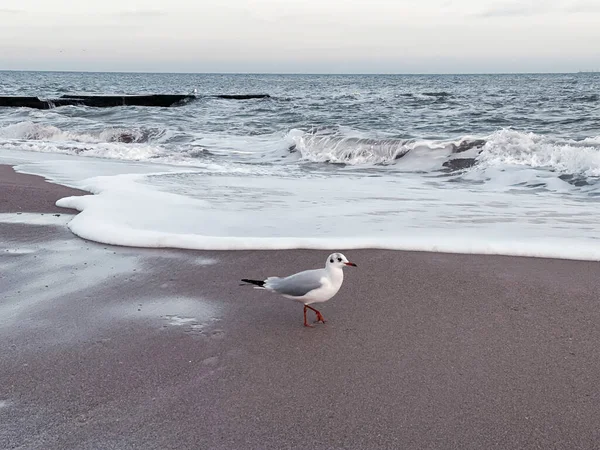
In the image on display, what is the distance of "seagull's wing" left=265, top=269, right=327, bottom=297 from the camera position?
347 cm

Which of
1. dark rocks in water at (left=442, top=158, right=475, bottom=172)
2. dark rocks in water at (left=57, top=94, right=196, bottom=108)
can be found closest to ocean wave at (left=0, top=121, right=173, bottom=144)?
dark rocks in water at (left=442, top=158, right=475, bottom=172)

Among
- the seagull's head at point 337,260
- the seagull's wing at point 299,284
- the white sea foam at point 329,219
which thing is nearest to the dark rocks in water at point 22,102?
the white sea foam at point 329,219

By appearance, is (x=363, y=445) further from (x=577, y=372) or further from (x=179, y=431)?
(x=577, y=372)

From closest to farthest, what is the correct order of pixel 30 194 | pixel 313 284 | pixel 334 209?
pixel 313 284, pixel 334 209, pixel 30 194

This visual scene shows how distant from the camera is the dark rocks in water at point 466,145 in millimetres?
12869

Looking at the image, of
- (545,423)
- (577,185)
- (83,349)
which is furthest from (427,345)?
(577,185)

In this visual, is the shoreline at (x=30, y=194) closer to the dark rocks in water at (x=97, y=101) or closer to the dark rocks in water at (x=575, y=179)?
the dark rocks in water at (x=575, y=179)

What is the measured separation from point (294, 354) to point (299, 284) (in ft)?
1.37

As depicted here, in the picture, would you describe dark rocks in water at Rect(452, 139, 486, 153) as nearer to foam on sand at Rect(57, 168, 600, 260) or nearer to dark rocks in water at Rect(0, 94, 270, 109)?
foam on sand at Rect(57, 168, 600, 260)

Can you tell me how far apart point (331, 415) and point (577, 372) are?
1.21 meters

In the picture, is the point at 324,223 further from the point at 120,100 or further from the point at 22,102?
the point at 120,100

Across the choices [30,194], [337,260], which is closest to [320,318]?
[337,260]

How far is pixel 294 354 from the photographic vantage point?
3.24 m

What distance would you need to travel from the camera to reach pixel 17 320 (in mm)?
3613
